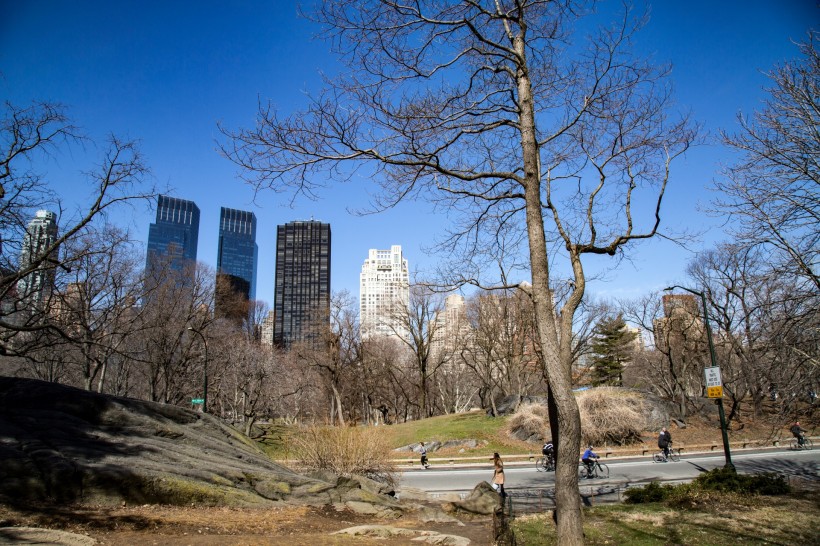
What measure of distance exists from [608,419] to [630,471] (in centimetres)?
814

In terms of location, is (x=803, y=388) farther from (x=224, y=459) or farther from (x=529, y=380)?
(x=529, y=380)

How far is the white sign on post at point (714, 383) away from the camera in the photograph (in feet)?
59.7

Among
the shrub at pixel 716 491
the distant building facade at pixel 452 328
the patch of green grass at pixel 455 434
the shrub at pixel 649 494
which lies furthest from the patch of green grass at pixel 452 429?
the shrub at pixel 716 491

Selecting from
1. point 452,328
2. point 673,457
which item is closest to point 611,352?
point 452,328

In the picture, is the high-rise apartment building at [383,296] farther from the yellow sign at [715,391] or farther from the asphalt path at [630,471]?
the yellow sign at [715,391]

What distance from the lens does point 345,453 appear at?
16.8m

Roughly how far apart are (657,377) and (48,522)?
55455 mm

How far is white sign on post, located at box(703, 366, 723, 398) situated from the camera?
59.7ft

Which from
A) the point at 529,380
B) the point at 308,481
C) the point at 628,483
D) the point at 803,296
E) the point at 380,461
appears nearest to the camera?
the point at 803,296

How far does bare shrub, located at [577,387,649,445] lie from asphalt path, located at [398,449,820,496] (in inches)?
124

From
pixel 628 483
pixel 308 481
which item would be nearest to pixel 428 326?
pixel 628 483

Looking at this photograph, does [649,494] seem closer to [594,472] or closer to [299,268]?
[594,472]

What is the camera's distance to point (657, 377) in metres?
53.1

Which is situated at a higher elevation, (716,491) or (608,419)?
(608,419)
